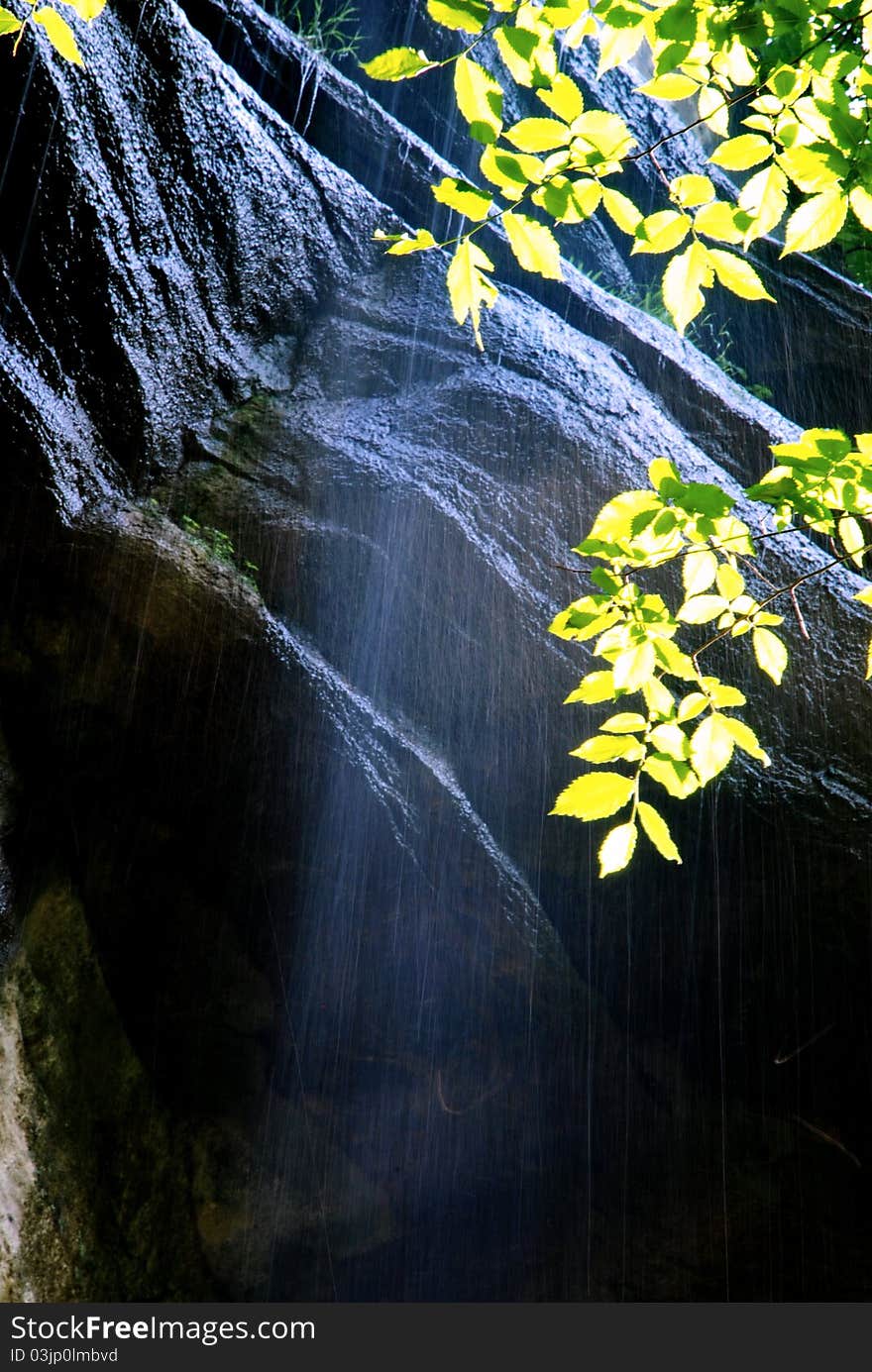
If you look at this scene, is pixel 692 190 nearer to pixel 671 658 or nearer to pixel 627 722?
pixel 671 658

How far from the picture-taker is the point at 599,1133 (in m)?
5.09

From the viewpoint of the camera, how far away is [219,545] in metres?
4.56

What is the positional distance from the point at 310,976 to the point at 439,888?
2.91 feet

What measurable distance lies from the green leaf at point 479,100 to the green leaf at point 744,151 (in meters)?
0.46

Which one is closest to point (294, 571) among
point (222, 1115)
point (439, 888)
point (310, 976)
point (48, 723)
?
point (48, 723)

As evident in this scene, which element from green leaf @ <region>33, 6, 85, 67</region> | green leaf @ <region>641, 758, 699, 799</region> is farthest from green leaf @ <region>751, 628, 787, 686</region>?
green leaf @ <region>33, 6, 85, 67</region>

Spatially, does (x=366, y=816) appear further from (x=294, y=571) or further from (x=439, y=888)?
(x=294, y=571)

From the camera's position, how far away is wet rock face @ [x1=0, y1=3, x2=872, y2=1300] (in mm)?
4445

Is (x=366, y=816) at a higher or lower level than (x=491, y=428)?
lower

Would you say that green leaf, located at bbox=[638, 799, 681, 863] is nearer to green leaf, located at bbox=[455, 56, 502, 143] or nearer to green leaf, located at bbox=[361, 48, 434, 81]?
green leaf, located at bbox=[455, 56, 502, 143]

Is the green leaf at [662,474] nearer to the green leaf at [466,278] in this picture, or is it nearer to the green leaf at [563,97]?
the green leaf at [466,278]

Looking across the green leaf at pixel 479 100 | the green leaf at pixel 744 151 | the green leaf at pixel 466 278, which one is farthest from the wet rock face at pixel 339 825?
the green leaf at pixel 479 100

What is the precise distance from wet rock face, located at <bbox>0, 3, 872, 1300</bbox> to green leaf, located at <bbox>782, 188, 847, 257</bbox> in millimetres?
2765

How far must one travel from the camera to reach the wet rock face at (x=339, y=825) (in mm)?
4445
